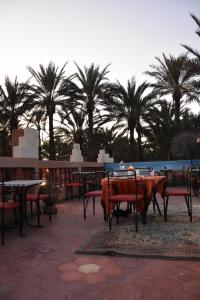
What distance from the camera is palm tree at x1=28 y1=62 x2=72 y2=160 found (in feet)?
56.4

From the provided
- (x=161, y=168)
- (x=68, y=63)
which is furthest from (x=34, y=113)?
(x=161, y=168)

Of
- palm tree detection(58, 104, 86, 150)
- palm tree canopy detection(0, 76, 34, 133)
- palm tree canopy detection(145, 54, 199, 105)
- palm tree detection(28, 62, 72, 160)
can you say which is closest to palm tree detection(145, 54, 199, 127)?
palm tree canopy detection(145, 54, 199, 105)

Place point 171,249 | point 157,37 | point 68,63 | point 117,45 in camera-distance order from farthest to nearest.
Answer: point 68,63 < point 117,45 < point 157,37 < point 171,249

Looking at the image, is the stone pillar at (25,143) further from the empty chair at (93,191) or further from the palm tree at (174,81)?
the palm tree at (174,81)

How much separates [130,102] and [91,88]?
263 cm

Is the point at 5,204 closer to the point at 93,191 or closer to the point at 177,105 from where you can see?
the point at 93,191

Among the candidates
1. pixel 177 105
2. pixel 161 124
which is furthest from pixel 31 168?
pixel 161 124

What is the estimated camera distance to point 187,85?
18.0m

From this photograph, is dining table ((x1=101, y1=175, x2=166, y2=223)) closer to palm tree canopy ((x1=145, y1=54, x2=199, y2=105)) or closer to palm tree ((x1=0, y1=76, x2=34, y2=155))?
palm tree canopy ((x1=145, y1=54, x2=199, y2=105))

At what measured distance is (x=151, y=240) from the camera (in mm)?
3918

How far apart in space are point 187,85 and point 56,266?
1670cm

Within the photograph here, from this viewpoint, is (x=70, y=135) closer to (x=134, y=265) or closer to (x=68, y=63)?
(x=68, y=63)

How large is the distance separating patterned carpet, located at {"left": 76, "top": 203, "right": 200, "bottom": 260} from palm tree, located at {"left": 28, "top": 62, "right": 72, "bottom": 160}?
1283cm

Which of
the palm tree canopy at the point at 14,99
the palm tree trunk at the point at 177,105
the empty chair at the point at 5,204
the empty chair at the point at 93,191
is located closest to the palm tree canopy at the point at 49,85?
the palm tree canopy at the point at 14,99
